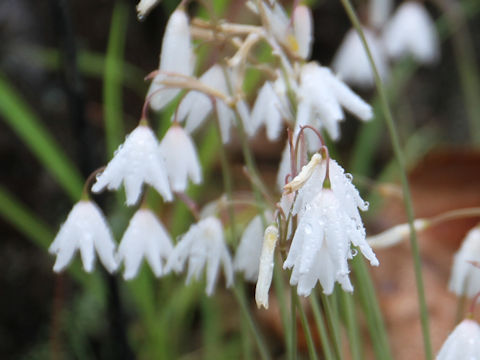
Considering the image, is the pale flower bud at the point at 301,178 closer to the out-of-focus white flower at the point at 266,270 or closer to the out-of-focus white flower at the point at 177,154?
the out-of-focus white flower at the point at 266,270

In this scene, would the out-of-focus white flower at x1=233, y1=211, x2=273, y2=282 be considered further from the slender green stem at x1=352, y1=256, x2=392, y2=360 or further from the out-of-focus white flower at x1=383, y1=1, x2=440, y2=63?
the out-of-focus white flower at x1=383, y1=1, x2=440, y2=63

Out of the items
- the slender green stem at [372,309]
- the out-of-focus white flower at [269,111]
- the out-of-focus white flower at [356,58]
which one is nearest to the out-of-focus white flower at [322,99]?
the out-of-focus white flower at [269,111]

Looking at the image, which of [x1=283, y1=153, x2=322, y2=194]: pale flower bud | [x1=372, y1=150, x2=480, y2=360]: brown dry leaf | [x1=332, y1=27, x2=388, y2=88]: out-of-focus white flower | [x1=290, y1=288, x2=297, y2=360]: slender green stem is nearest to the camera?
[x1=283, y1=153, x2=322, y2=194]: pale flower bud

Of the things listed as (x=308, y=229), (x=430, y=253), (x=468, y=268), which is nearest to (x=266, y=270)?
(x=308, y=229)

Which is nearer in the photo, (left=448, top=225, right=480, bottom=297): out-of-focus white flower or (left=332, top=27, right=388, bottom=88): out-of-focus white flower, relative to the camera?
(left=448, top=225, right=480, bottom=297): out-of-focus white flower

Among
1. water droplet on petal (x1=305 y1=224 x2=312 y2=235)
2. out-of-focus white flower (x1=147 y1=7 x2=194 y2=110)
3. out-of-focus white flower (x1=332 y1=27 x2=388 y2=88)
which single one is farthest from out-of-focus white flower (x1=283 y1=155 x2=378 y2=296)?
out-of-focus white flower (x1=332 y1=27 x2=388 y2=88)

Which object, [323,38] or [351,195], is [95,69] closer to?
[323,38]

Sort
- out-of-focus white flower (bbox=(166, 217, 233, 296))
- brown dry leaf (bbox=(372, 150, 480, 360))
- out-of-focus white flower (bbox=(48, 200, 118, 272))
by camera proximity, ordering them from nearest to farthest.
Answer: out-of-focus white flower (bbox=(48, 200, 118, 272)), out-of-focus white flower (bbox=(166, 217, 233, 296)), brown dry leaf (bbox=(372, 150, 480, 360))
